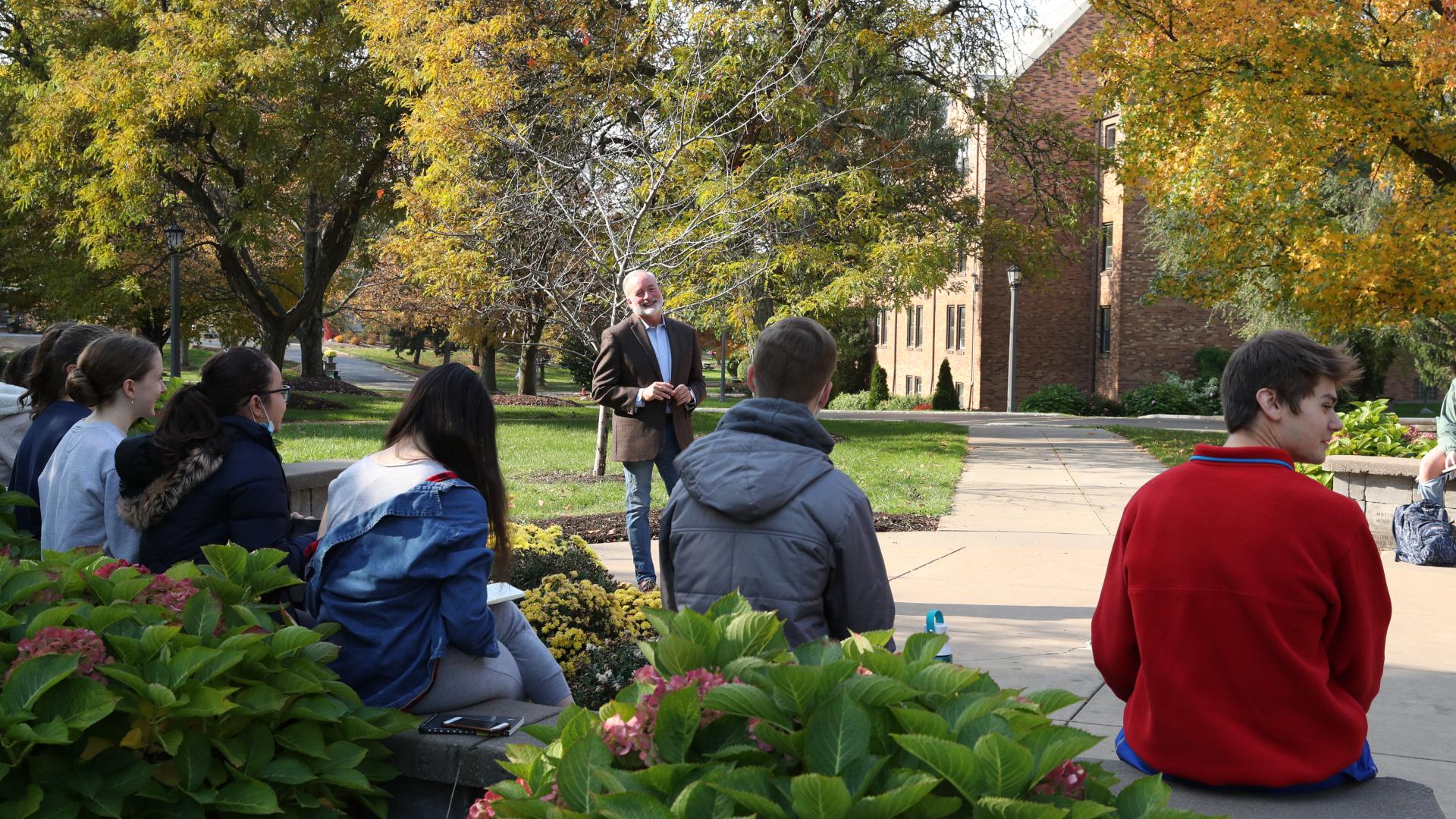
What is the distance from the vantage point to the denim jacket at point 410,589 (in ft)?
10.4

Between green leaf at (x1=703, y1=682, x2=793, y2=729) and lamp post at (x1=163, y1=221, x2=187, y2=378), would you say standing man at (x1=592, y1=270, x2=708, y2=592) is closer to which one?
green leaf at (x1=703, y1=682, x2=793, y2=729)

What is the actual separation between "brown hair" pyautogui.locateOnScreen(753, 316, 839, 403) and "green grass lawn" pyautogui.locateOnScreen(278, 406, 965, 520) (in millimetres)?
5010

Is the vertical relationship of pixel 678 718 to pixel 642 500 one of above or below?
above

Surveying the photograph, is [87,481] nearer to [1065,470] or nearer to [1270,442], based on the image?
[1270,442]

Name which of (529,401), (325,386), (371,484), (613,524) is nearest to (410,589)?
(371,484)

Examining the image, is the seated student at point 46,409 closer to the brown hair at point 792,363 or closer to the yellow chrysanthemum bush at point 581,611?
the yellow chrysanthemum bush at point 581,611

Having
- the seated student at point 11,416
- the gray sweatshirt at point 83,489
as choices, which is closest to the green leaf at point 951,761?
the gray sweatshirt at point 83,489

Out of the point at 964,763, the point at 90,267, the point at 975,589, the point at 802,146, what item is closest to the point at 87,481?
the point at 964,763

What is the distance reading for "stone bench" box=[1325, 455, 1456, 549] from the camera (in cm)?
916

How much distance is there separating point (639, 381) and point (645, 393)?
33 cm

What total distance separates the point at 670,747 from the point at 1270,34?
48.6ft

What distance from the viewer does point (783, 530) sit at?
3.05 meters

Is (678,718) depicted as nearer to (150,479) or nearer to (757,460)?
(757,460)

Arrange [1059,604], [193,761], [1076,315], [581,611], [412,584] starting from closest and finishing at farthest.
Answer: [193,761] < [412,584] < [581,611] < [1059,604] < [1076,315]
